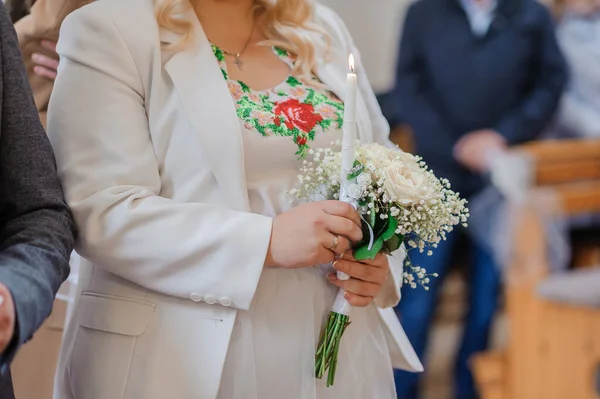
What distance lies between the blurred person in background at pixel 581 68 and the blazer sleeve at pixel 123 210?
2.74 meters

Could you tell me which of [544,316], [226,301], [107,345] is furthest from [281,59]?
[544,316]

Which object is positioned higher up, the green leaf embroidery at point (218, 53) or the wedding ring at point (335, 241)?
the green leaf embroidery at point (218, 53)

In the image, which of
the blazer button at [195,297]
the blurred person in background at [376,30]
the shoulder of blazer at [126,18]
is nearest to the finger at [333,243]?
the blazer button at [195,297]

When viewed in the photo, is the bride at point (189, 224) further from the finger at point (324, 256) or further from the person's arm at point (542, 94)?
the person's arm at point (542, 94)

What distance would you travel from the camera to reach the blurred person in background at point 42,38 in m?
1.76

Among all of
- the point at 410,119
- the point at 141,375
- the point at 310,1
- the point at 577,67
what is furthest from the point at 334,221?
the point at 577,67

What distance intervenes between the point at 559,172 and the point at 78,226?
2645mm

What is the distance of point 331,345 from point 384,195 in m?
0.30

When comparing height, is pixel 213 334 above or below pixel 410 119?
below

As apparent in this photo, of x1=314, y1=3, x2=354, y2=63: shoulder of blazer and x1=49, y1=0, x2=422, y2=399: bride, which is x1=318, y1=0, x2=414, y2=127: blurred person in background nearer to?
x1=314, y1=3, x2=354, y2=63: shoulder of blazer

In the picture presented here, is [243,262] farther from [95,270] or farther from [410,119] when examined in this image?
[410,119]

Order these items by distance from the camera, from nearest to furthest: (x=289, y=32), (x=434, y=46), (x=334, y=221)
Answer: (x=334, y=221) → (x=289, y=32) → (x=434, y=46)

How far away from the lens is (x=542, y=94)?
3494mm

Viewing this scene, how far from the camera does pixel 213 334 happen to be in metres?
1.42
